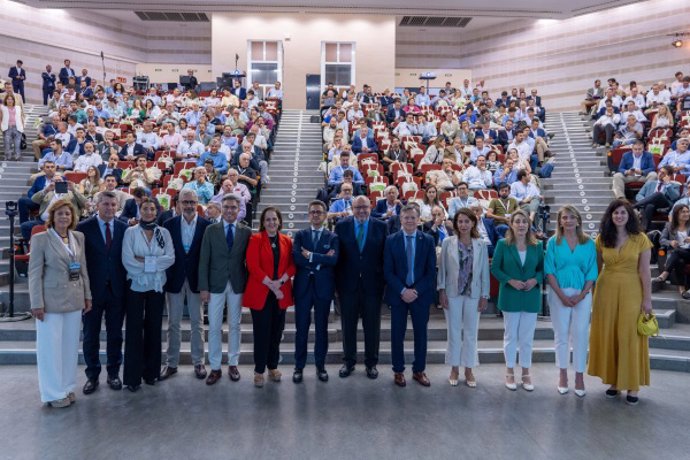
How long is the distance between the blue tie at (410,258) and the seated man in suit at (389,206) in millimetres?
1977

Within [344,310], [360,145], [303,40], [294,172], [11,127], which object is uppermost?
[303,40]

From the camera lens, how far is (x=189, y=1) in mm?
17328

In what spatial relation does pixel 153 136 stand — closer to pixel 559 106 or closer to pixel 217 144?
pixel 217 144

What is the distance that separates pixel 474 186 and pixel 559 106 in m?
13.0

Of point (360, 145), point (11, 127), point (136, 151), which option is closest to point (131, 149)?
point (136, 151)

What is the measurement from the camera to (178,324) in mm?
4750

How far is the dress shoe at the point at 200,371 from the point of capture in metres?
4.70

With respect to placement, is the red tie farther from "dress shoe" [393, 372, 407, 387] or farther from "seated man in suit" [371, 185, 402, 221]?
"seated man in suit" [371, 185, 402, 221]

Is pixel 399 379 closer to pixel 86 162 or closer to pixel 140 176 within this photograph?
pixel 140 176

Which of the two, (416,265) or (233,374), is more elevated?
(416,265)

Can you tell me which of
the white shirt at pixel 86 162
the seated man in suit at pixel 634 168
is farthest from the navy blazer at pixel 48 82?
the seated man in suit at pixel 634 168

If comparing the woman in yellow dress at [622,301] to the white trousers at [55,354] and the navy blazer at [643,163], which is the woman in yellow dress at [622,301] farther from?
the navy blazer at [643,163]

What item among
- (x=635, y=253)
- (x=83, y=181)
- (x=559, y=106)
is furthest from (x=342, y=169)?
(x=559, y=106)

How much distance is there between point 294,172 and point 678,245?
6.55 meters
